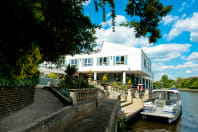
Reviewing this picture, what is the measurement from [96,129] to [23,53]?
3.75 m

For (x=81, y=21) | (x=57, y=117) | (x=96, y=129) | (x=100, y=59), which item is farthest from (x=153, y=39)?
(x=100, y=59)

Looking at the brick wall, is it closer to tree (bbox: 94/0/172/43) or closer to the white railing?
the white railing

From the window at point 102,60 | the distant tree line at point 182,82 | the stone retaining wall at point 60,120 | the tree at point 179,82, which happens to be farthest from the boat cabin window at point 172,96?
the tree at point 179,82

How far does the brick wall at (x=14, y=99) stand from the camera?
178 inches

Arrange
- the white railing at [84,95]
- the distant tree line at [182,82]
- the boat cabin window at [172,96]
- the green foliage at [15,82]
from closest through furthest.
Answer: the green foliage at [15,82] < the white railing at [84,95] < the boat cabin window at [172,96] < the distant tree line at [182,82]

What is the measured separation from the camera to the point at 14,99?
5168mm

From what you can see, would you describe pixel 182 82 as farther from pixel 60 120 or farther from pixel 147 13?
pixel 147 13

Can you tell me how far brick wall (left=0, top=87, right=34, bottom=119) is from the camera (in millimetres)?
4527

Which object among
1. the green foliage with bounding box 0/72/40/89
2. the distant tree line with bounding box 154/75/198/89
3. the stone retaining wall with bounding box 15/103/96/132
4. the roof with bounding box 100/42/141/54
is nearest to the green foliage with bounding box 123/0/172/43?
the stone retaining wall with bounding box 15/103/96/132

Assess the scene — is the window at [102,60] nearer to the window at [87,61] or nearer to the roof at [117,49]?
the roof at [117,49]

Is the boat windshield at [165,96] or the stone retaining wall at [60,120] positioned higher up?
the stone retaining wall at [60,120]

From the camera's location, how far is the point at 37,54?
6.02 meters

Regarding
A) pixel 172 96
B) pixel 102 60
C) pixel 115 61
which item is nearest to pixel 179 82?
pixel 115 61

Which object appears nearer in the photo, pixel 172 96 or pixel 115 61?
pixel 172 96
